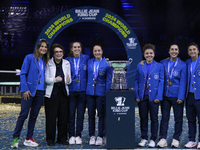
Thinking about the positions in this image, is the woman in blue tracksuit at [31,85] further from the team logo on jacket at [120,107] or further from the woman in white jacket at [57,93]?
the team logo on jacket at [120,107]

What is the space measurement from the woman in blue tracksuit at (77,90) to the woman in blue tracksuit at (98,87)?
90 millimetres

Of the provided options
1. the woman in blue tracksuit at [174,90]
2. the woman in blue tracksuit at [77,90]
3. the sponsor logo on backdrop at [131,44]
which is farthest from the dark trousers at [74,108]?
the sponsor logo on backdrop at [131,44]

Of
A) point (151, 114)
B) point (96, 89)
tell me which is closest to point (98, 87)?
point (96, 89)

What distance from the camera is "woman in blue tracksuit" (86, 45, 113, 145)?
3.76 meters

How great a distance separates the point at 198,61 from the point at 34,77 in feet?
6.82

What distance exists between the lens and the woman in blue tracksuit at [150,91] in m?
3.63

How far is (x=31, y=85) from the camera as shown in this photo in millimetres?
3631

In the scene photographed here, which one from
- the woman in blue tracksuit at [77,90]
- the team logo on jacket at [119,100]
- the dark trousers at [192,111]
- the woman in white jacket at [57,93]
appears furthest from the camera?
the woman in blue tracksuit at [77,90]

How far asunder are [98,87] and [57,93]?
0.54 meters

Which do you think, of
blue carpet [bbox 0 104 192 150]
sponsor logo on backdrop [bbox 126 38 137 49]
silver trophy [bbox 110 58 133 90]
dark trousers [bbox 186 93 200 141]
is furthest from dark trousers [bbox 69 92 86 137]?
sponsor logo on backdrop [bbox 126 38 137 49]

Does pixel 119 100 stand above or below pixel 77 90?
below

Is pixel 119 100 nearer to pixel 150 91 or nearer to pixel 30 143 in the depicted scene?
pixel 150 91

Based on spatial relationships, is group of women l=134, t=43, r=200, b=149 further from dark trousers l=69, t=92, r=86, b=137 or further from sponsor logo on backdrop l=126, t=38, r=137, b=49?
sponsor logo on backdrop l=126, t=38, r=137, b=49

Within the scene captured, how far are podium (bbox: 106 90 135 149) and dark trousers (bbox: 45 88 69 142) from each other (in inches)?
25.2
